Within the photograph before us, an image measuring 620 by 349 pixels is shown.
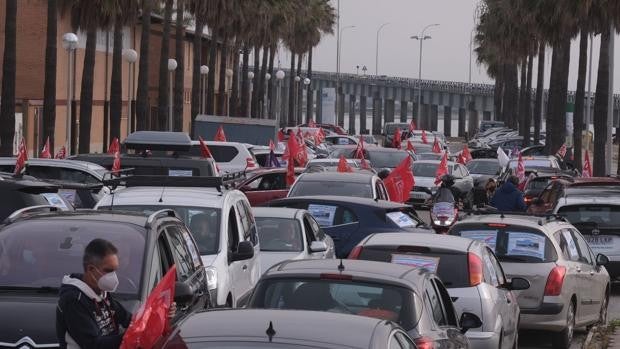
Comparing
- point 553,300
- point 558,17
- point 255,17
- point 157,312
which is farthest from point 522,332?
point 255,17

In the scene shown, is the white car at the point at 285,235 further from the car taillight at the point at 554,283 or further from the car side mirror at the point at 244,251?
the car side mirror at the point at 244,251

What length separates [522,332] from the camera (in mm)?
16625

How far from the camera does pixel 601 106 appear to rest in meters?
48.0

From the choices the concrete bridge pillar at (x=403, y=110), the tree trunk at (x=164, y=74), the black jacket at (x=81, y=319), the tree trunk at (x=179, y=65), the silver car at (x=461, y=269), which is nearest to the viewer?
the black jacket at (x=81, y=319)

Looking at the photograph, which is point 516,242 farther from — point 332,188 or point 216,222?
point 332,188

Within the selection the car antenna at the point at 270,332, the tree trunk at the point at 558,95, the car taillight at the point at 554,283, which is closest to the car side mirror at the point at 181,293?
the car antenna at the point at 270,332

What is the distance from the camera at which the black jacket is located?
298 inches

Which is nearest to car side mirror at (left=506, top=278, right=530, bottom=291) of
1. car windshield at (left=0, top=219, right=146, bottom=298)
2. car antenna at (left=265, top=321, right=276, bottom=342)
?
car windshield at (left=0, top=219, right=146, bottom=298)

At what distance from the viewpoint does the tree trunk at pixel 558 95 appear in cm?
5631

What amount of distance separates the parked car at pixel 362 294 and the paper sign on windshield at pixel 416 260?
2517mm

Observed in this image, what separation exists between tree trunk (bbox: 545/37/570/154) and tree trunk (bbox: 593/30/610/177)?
7.04 m

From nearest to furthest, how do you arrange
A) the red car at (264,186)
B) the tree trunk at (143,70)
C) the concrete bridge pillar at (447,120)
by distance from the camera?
the red car at (264,186) < the tree trunk at (143,70) < the concrete bridge pillar at (447,120)

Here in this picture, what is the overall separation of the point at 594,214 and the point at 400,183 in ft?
27.5

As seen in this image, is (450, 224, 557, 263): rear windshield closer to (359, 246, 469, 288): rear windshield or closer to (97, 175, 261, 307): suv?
(97, 175, 261, 307): suv
